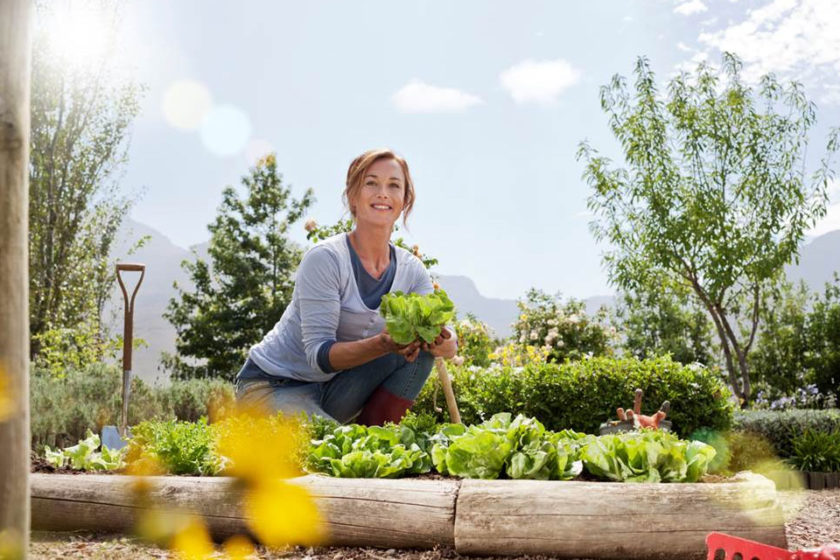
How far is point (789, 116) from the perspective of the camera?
→ 1207 cm

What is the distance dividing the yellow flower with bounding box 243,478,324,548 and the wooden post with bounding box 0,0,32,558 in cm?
139

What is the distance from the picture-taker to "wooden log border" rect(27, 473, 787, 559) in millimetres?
2426

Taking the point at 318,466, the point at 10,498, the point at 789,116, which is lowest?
the point at 318,466

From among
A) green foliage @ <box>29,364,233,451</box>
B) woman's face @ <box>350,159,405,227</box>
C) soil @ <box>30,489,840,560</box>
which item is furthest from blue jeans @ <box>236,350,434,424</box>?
green foliage @ <box>29,364,233,451</box>

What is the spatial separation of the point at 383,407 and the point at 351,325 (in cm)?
45

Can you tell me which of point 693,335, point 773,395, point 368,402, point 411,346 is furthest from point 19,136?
point 693,335

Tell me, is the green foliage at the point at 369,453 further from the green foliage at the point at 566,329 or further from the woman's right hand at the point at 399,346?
the green foliage at the point at 566,329

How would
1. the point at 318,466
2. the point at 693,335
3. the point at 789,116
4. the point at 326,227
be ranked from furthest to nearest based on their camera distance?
the point at 693,335 < the point at 789,116 < the point at 326,227 < the point at 318,466

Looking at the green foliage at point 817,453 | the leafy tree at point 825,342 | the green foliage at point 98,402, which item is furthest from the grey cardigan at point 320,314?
the leafy tree at point 825,342

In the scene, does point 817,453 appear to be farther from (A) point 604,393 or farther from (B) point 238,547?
(B) point 238,547

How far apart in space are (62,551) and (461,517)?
4.58 ft

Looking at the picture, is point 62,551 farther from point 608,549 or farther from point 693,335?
point 693,335

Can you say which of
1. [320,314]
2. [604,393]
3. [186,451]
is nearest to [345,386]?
[320,314]

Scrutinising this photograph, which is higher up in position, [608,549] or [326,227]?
[326,227]
